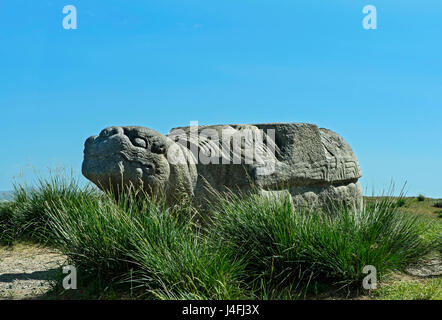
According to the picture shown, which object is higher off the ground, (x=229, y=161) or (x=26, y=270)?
(x=229, y=161)

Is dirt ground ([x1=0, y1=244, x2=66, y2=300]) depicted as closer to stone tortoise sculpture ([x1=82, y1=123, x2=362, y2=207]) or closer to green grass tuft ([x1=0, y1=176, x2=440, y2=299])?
green grass tuft ([x1=0, y1=176, x2=440, y2=299])

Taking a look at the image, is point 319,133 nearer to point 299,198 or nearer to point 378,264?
point 299,198

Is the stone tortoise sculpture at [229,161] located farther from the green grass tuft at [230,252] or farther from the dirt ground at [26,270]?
the dirt ground at [26,270]

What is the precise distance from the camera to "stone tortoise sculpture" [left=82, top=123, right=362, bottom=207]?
476 centimetres

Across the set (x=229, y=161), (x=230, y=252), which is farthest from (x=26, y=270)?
(x=230, y=252)

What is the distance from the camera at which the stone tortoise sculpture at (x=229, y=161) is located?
476 centimetres

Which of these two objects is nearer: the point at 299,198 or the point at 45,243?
the point at 299,198

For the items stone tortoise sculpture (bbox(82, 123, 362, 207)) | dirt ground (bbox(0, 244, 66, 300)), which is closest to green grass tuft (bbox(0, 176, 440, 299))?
stone tortoise sculpture (bbox(82, 123, 362, 207))

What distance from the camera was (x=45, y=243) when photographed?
6941mm

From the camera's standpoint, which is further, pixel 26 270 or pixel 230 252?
pixel 26 270

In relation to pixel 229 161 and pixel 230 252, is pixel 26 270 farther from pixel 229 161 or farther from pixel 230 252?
pixel 230 252

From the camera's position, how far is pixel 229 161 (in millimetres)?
5629
